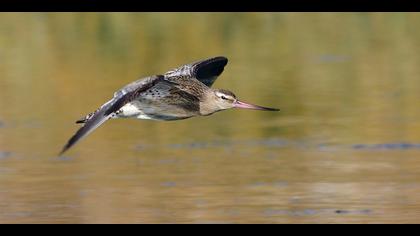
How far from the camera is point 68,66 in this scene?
22.2 m

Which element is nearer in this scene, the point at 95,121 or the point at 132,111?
the point at 95,121

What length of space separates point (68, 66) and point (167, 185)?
8.61 meters

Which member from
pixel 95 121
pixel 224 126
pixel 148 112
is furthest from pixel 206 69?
pixel 224 126

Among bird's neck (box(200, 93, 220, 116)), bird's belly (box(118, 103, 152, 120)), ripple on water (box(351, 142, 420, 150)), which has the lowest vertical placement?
bird's belly (box(118, 103, 152, 120))

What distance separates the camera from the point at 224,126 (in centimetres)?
1723

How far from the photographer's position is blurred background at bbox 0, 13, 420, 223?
517 inches

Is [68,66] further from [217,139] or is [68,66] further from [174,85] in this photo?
[174,85]

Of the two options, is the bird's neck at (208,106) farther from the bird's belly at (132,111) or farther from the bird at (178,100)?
the bird's belly at (132,111)

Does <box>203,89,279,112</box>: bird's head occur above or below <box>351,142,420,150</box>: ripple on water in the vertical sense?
below

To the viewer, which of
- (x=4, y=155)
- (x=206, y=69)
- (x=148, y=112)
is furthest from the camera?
(x=4, y=155)

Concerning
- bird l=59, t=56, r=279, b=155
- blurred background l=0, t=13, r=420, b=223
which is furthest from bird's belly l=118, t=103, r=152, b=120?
blurred background l=0, t=13, r=420, b=223

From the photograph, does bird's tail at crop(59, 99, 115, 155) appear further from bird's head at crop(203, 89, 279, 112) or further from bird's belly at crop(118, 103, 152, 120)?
bird's head at crop(203, 89, 279, 112)

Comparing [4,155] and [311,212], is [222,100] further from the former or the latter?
Answer: [4,155]
